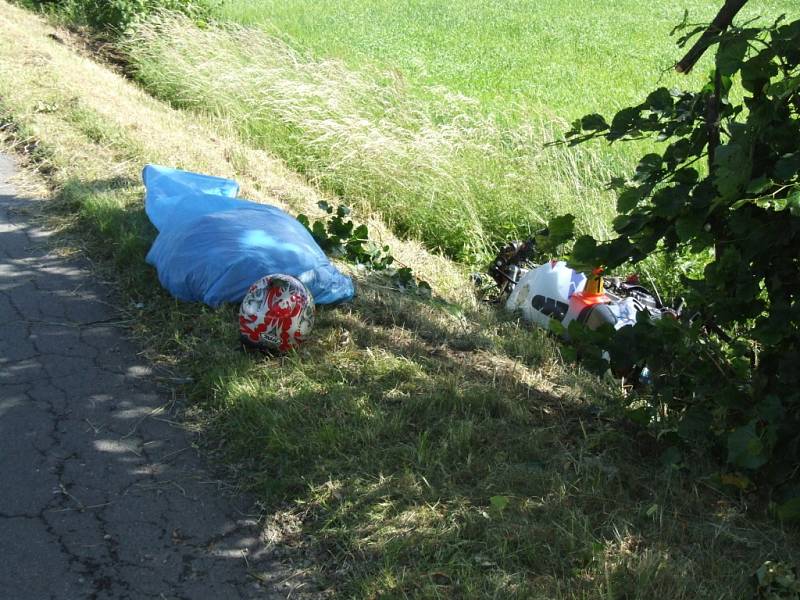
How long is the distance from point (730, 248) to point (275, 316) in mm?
2182

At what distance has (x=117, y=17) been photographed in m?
12.1

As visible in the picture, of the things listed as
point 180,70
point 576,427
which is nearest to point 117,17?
point 180,70

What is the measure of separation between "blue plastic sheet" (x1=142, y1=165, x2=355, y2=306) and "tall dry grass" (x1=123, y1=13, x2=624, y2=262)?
8.70 ft

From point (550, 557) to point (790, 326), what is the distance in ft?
4.34

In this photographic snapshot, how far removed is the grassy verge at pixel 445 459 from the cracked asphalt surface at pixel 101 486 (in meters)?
0.19

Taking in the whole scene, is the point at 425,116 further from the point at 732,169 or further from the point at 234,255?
the point at 732,169

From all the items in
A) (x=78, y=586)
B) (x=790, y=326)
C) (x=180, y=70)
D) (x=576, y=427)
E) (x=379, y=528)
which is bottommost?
(x=78, y=586)

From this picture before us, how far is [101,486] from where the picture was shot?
3.70 metres

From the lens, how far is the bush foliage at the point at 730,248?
332 centimetres

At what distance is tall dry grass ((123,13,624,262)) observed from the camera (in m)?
8.02

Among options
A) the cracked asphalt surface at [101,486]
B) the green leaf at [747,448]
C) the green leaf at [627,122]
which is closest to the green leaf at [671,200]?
the green leaf at [627,122]

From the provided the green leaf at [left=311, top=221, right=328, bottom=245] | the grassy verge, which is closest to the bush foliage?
the grassy verge

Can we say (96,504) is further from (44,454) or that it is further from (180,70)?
(180,70)

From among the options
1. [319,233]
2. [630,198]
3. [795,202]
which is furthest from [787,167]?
[319,233]
